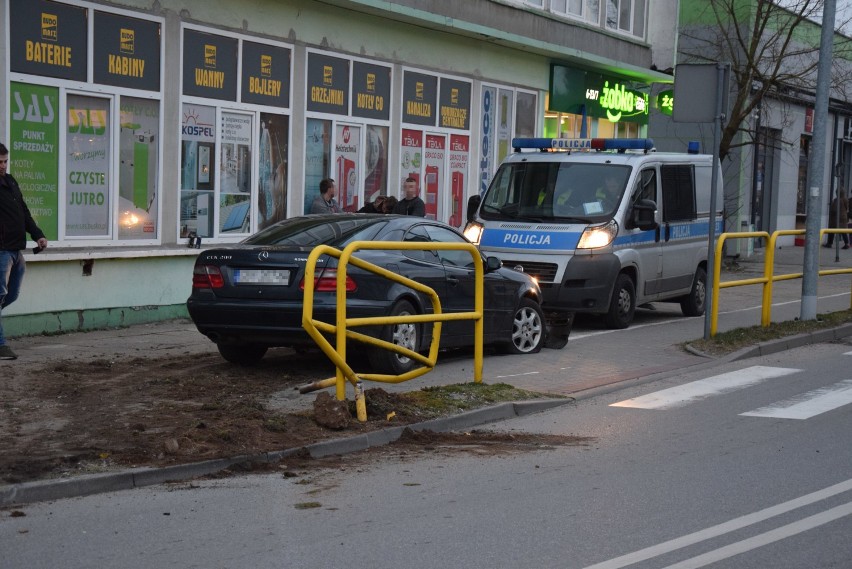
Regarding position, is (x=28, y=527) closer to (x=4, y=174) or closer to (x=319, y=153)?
(x=4, y=174)

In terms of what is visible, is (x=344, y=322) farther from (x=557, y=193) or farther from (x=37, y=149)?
(x=557, y=193)

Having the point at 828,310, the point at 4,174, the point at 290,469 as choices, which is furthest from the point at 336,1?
the point at 290,469

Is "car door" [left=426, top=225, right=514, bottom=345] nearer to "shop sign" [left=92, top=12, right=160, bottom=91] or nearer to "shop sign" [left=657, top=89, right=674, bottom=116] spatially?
"shop sign" [left=92, top=12, right=160, bottom=91]

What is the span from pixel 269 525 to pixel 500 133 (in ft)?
56.4

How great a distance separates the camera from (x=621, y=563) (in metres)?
5.59

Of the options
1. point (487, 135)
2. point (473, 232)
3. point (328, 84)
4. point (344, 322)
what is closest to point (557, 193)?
point (473, 232)

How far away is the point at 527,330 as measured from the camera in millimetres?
13367

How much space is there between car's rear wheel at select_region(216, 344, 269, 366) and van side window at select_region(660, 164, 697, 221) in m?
7.23

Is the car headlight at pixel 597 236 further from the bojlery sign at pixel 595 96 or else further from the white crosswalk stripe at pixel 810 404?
the bojlery sign at pixel 595 96

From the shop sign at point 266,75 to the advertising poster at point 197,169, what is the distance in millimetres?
829

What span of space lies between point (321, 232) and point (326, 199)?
5356 millimetres

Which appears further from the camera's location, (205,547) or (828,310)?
(828,310)

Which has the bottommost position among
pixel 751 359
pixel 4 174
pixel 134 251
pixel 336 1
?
pixel 751 359

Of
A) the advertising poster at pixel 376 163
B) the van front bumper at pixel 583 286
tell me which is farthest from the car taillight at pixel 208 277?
the advertising poster at pixel 376 163
